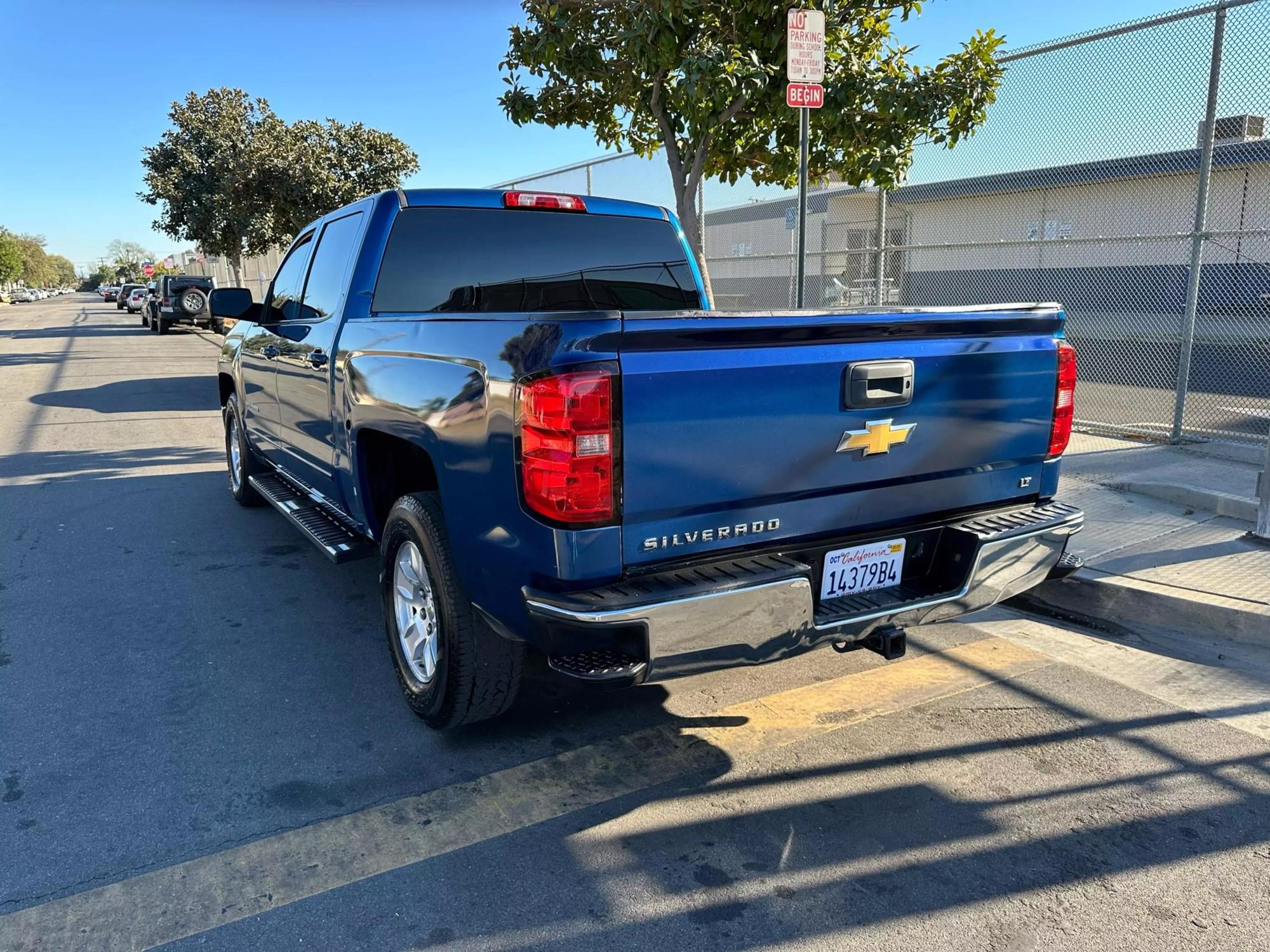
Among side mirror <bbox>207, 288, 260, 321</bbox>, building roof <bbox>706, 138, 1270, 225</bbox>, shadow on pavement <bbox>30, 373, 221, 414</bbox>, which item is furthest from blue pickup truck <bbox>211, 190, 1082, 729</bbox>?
shadow on pavement <bbox>30, 373, 221, 414</bbox>

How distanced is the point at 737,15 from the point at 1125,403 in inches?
278

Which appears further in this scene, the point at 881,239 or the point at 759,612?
the point at 881,239

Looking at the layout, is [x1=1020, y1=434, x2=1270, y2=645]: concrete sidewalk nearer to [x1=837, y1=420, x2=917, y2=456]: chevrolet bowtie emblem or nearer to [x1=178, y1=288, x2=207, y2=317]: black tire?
[x1=837, y1=420, x2=917, y2=456]: chevrolet bowtie emblem

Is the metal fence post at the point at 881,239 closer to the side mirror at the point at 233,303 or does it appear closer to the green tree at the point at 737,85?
the green tree at the point at 737,85

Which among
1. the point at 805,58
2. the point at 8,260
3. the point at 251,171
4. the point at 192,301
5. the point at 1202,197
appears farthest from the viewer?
the point at 8,260

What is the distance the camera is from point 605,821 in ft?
9.93

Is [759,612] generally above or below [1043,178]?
below

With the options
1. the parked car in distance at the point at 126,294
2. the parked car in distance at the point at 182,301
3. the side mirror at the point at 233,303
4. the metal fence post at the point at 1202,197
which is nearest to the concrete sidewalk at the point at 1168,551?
the metal fence post at the point at 1202,197

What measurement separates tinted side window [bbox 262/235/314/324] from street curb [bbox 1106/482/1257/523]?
5.71m

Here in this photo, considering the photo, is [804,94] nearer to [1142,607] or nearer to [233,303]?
[1142,607]

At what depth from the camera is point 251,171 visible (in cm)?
2434

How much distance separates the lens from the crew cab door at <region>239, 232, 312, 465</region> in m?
5.45

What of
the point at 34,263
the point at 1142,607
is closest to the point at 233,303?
the point at 1142,607

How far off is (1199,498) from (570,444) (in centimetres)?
529
